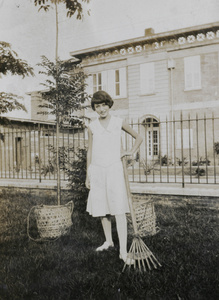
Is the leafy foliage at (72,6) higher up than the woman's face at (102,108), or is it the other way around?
the leafy foliage at (72,6)

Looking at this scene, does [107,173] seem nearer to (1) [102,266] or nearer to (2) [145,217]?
(1) [102,266]

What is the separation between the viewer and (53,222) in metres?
4.01

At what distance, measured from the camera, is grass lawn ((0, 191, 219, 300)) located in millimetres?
2357

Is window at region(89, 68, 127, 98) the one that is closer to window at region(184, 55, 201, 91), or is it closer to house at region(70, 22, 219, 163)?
house at region(70, 22, 219, 163)

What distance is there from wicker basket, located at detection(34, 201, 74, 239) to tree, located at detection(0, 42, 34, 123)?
1.85 m

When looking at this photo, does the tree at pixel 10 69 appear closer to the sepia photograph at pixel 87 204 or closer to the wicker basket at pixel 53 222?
the sepia photograph at pixel 87 204

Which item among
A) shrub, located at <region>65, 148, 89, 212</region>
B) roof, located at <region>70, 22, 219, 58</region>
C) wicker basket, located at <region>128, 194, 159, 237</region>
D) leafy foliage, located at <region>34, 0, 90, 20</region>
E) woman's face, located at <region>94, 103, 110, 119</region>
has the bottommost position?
wicker basket, located at <region>128, 194, 159, 237</region>

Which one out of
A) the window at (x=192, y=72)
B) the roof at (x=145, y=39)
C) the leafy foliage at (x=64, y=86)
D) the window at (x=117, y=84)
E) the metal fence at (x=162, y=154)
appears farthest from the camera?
the window at (x=117, y=84)

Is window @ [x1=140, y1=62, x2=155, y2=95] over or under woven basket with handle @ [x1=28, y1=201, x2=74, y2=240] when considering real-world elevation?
over

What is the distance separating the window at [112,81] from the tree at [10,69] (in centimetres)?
980

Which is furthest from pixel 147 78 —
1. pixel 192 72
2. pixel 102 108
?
pixel 102 108

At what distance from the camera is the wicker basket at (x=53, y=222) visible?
398cm

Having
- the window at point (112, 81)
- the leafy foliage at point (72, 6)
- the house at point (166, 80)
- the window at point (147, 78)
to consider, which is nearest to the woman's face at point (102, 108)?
the leafy foliage at point (72, 6)

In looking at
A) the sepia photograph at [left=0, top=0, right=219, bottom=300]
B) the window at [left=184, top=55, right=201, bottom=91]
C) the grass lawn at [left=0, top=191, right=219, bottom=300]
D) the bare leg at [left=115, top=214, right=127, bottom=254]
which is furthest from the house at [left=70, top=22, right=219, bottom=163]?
the bare leg at [left=115, top=214, right=127, bottom=254]
